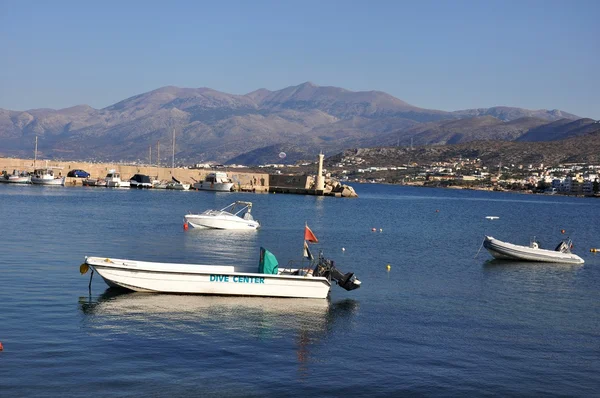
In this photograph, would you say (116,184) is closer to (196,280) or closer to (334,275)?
(334,275)

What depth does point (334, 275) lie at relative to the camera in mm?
29453

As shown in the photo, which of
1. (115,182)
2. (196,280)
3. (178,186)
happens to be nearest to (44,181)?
(115,182)

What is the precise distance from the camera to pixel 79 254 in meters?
37.3

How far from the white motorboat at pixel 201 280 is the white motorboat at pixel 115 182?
338 feet

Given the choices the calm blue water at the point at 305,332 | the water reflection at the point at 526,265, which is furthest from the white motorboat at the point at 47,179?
the water reflection at the point at 526,265

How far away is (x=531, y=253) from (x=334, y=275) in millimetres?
19571

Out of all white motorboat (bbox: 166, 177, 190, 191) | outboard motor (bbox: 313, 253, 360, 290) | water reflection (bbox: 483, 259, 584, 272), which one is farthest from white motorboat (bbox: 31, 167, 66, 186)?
outboard motor (bbox: 313, 253, 360, 290)

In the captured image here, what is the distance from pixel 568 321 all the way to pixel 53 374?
710 inches

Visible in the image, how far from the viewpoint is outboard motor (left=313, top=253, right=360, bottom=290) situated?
95.3 ft

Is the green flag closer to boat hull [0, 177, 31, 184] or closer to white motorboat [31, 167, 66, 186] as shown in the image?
white motorboat [31, 167, 66, 186]

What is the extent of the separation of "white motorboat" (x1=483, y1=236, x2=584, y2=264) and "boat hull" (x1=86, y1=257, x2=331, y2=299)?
20.4 m

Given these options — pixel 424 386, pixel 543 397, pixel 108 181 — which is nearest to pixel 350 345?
pixel 424 386

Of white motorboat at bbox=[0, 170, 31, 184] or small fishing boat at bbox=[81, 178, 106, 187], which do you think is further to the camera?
small fishing boat at bbox=[81, 178, 106, 187]

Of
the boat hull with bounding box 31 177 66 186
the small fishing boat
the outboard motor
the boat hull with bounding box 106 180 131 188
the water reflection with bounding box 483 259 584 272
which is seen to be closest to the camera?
the outboard motor
